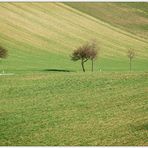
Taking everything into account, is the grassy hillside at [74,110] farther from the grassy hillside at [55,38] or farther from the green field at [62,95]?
the grassy hillside at [55,38]

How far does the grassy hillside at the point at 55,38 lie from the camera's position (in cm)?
7369

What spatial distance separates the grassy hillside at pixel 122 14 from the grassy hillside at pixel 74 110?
6997cm

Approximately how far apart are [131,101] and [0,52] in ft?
123

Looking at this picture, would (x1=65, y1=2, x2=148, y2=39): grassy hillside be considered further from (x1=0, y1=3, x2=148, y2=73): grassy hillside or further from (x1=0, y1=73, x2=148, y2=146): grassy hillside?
(x1=0, y1=73, x2=148, y2=146): grassy hillside

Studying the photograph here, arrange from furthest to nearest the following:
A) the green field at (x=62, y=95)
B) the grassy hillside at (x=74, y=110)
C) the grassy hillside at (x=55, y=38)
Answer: the grassy hillside at (x=55, y=38)
the green field at (x=62, y=95)
the grassy hillside at (x=74, y=110)

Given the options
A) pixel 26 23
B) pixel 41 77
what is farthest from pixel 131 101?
pixel 26 23

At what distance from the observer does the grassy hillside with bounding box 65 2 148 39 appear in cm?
11043

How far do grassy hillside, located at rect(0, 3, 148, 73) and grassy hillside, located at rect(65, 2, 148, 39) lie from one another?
15.6 feet

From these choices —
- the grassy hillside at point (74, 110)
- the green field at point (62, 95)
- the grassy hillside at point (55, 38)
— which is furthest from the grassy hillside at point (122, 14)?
the grassy hillside at point (74, 110)

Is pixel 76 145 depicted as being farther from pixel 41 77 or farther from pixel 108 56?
pixel 108 56

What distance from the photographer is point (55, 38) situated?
87500mm

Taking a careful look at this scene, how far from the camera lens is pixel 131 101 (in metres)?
30.6

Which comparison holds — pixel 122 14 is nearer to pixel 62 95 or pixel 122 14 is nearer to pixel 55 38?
pixel 55 38

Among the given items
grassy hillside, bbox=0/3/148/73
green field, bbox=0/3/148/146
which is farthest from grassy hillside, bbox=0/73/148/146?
grassy hillside, bbox=0/3/148/73
